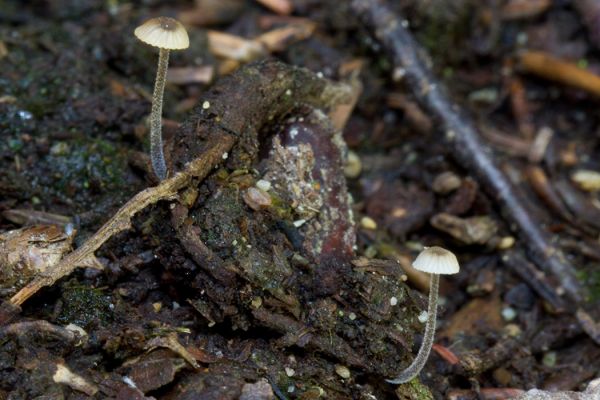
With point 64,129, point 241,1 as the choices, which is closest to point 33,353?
point 64,129

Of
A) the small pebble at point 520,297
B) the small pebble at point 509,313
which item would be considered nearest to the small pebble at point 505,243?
the small pebble at point 520,297

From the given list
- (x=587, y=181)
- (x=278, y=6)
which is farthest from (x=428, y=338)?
(x=278, y=6)

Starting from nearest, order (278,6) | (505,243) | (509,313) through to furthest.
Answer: (509,313), (505,243), (278,6)

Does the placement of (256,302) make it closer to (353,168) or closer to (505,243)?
(353,168)

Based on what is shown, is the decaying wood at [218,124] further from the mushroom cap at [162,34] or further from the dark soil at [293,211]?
the mushroom cap at [162,34]

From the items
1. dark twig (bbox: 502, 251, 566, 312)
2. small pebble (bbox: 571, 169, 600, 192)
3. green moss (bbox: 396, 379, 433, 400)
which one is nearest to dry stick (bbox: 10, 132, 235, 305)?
green moss (bbox: 396, 379, 433, 400)

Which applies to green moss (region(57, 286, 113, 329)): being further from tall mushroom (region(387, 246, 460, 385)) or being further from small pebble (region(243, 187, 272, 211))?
tall mushroom (region(387, 246, 460, 385))
